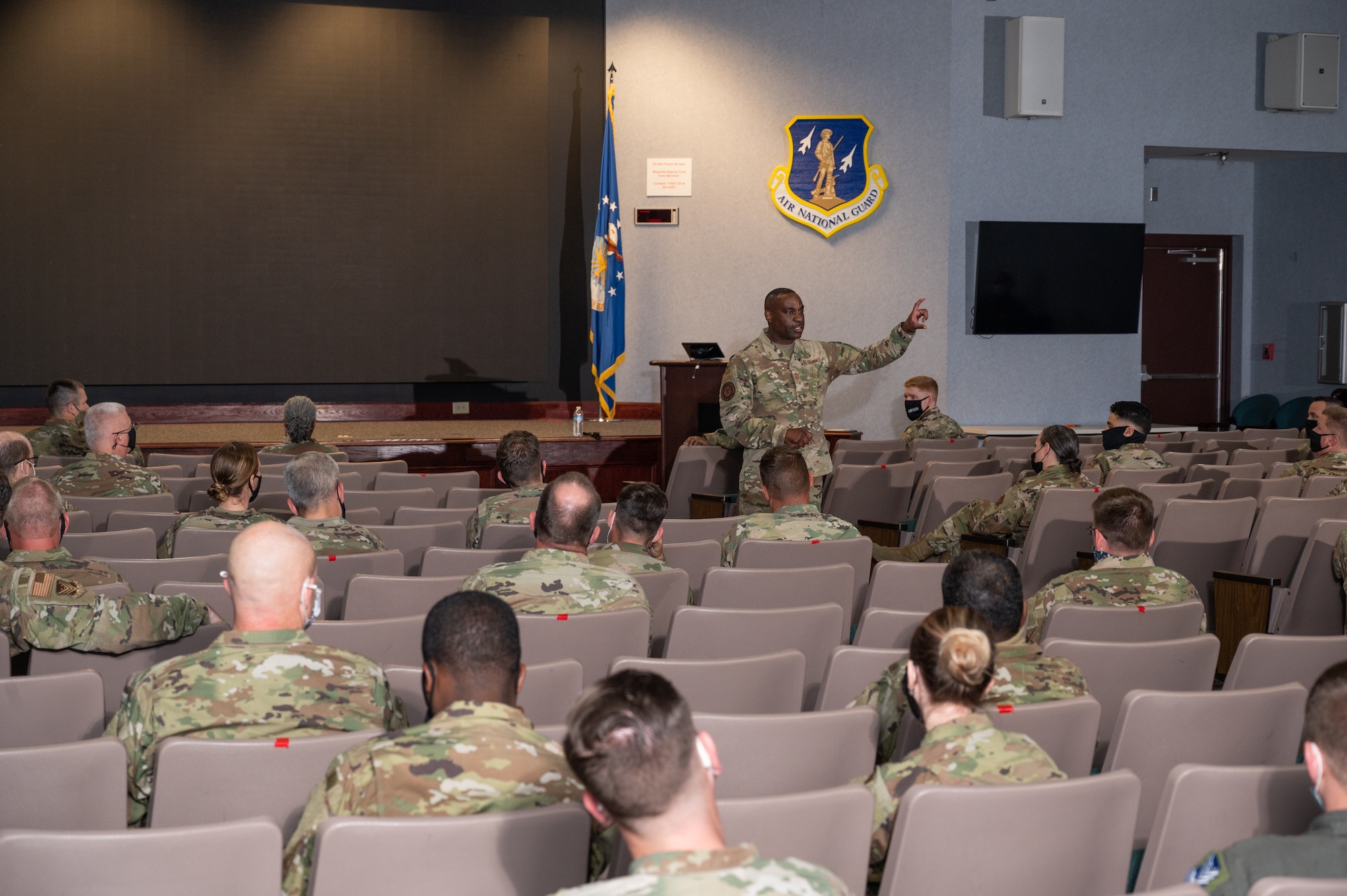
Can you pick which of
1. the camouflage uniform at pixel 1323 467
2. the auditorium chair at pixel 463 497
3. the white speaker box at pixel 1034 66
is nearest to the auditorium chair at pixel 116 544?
the auditorium chair at pixel 463 497

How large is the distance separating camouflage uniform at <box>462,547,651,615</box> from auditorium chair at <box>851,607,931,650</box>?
2.09 feet

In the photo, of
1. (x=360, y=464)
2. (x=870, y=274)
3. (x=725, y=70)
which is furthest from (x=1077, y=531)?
(x=725, y=70)

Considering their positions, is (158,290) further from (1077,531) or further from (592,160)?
(1077,531)

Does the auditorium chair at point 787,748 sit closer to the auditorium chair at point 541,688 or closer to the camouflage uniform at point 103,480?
the auditorium chair at point 541,688

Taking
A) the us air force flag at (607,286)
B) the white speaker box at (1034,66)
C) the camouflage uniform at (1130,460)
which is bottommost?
the camouflage uniform at (1130,460)

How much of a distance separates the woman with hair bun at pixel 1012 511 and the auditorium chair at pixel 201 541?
2808 mm

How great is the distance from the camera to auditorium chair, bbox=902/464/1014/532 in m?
6.04

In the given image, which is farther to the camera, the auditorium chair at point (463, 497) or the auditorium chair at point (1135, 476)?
the auditorium chair at point (1135, 476)

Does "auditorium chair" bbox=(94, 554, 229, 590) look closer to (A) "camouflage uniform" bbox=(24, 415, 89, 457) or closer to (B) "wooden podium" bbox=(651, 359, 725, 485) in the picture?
(A) "camouflage uniform" bbox=(24, 415, 89, 457)

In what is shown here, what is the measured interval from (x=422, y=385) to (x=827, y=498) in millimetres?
5342

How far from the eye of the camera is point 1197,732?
2607 mm

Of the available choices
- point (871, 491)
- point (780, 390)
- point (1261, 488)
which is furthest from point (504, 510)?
point (1261, 488)

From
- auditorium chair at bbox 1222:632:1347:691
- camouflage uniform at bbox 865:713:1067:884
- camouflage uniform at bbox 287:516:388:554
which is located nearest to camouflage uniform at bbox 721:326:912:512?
camouflage uniform at bbox 287:516:388:554

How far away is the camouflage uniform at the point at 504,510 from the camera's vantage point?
5.00 m
